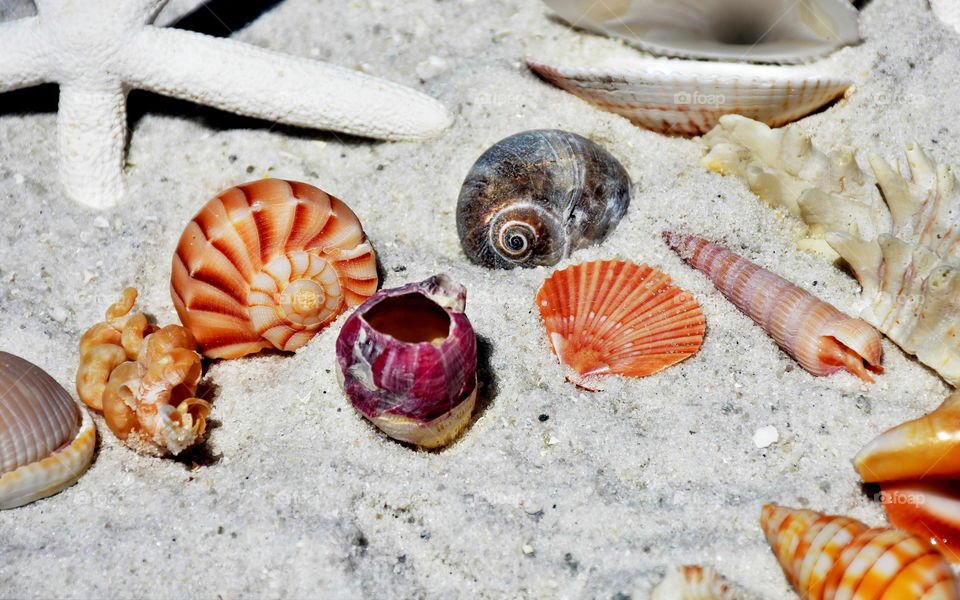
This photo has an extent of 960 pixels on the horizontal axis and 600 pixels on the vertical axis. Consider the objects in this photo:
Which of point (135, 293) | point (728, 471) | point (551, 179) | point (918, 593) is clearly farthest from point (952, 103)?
point (135, 293)

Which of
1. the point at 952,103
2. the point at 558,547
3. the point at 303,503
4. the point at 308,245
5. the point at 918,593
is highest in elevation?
the point at 952,103

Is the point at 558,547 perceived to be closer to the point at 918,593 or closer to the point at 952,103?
the point at 918,593

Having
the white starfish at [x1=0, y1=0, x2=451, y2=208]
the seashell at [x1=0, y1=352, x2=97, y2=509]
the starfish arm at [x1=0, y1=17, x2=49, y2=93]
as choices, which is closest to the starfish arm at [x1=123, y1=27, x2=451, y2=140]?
the white starfish at [x1=0, y1=0, x2=451, y2=208]

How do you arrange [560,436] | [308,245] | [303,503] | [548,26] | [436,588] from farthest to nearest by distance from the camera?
1. [548,26]
2. [308,245]
3. [560,436]
4. [303,503]
5. [436,588]

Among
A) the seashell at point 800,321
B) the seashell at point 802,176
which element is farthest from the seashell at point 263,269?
the seashell at point 802,176

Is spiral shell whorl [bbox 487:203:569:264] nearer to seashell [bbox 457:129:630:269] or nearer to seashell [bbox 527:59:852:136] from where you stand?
seashell [bbox 457:129:630:269]

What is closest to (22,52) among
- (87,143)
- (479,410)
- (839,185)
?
(87,143)
